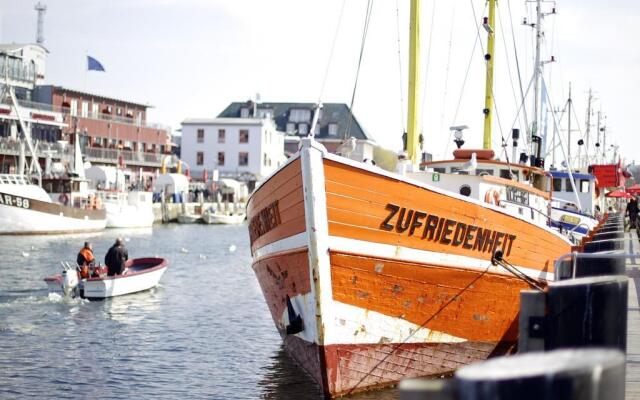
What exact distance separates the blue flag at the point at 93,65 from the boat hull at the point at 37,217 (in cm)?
2280

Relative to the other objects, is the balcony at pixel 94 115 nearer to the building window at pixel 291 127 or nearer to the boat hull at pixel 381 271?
the building window at pixel 291 127

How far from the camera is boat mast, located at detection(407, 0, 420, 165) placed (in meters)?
16.2

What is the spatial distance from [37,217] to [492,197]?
42.6 metres

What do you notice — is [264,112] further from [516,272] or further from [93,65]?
[516,272]

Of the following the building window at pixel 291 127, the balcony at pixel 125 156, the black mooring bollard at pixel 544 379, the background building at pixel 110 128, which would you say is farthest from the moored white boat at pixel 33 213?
the building window at pixel 291 127

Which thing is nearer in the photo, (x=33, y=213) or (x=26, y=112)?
(x=33, y=213)

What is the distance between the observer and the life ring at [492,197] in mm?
15887

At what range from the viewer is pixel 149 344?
1895 cm

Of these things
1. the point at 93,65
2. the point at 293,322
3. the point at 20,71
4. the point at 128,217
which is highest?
the point at 20,71

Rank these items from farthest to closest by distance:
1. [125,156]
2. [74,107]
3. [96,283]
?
[125,156] < [74,107] < [96,283]

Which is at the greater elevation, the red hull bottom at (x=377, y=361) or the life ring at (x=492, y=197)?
the life ring at (x=492, y=197)

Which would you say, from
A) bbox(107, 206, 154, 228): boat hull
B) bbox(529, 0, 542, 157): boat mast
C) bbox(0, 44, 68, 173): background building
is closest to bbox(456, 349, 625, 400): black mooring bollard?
bbox(529, 0, 542, 157): boat mast

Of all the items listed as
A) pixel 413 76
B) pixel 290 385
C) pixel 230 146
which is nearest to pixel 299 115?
pixel 230 146

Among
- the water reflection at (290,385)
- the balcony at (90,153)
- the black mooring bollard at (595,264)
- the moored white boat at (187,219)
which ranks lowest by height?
the water reflection at (290,385)
